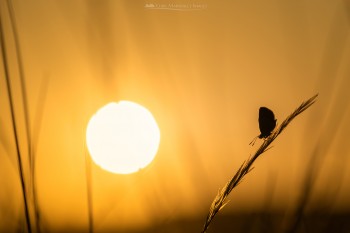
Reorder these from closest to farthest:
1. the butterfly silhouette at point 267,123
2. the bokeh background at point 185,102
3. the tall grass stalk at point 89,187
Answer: the butterfly silhouette at point 267,123 → the bokeh background at point 185,102 → the tall grass stalk at point 89,187

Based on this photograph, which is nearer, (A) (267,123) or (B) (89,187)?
(A) (267,123)

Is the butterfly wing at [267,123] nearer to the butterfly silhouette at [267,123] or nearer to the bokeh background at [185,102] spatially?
the butterfly silhouette at [267,123]

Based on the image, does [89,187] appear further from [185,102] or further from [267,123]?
[267,123]

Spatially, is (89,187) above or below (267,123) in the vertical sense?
above

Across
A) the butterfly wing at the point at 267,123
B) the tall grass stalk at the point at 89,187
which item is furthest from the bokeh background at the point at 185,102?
the butterfly wing at the point at 267,123

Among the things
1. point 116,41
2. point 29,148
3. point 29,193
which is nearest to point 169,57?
point 116,41

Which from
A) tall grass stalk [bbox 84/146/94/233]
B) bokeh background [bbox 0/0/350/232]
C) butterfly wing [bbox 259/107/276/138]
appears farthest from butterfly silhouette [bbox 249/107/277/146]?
tall grass stalk [bbox 84/146/94/233]

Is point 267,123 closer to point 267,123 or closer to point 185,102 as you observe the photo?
point 267,123

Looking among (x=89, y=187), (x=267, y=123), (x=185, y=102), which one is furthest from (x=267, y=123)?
(x=89, y=187)

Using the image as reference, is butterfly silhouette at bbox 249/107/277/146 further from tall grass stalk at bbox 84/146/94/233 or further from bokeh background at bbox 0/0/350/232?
tall grass stalk at bbox 84/146/94/233
